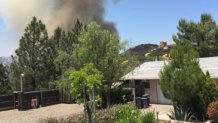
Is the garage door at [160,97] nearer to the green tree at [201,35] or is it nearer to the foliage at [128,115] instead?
the foliage at [128,115]

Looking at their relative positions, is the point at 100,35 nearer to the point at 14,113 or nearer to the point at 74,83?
the point at 14,113

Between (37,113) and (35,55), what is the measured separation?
54.1ft

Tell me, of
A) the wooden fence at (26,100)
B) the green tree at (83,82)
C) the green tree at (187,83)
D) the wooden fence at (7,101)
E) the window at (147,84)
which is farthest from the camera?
the window at (147,84)

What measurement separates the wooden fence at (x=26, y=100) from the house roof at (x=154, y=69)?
7329 millimetres

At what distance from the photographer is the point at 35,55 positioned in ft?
142

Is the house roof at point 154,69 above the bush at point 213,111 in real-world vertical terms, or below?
above

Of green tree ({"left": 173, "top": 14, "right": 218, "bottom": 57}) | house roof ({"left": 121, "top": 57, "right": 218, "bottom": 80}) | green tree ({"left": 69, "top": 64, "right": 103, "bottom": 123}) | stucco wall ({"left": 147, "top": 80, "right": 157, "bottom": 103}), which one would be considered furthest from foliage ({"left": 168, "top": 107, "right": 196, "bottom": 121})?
green tree ({"left": 173, "top": 14, "right": 218, "bottom": 57})

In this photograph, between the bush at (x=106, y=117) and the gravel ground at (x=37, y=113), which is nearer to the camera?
the bush at (x=106, y=117)

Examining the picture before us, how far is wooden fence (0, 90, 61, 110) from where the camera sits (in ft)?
99.9

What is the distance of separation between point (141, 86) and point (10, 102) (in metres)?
10.9

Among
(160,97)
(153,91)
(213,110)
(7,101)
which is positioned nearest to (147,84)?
(153,91)

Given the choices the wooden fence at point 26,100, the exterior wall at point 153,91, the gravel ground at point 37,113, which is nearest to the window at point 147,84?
the exterior wall at point 153,91

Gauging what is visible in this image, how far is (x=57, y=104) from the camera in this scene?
33.0m

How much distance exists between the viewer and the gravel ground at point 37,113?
81.5 feet
